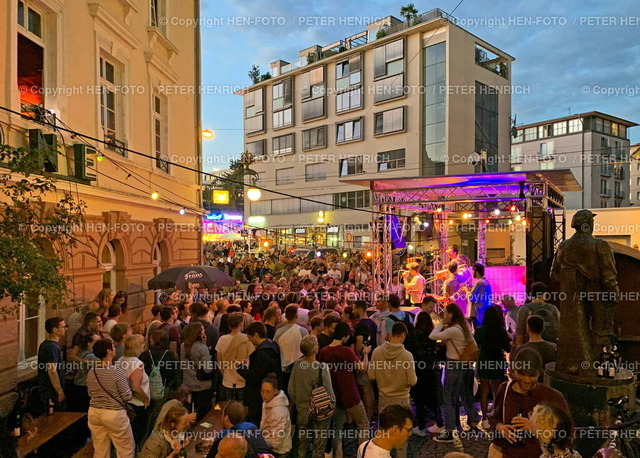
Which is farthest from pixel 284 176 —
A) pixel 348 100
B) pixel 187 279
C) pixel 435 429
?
pixel 435 429

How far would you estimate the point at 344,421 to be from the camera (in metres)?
5.23

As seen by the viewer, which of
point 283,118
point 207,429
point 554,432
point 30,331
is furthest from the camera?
point 283,118

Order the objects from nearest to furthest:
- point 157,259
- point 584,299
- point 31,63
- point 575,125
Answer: point 584,299 < point 31,63 < point 157,259 < point 575,125

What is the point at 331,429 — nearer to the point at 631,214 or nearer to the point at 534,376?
the point at 534,376

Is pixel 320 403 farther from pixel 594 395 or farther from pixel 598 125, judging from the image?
pixel 598 125

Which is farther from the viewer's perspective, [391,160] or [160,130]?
[391,160]

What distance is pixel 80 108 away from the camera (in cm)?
802

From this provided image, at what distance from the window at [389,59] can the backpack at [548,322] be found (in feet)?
98.6

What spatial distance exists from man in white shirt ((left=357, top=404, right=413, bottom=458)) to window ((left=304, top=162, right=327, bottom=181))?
3690cm

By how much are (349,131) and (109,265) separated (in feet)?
100

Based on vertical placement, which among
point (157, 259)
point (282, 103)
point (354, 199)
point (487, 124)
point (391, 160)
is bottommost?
point (157, 259)

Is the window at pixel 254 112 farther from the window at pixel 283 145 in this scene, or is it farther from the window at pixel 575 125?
the window at pixel 575 125

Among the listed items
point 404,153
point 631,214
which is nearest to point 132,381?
point 631,214

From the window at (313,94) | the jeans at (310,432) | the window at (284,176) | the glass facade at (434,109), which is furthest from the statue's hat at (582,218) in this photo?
the window at (284,176)
